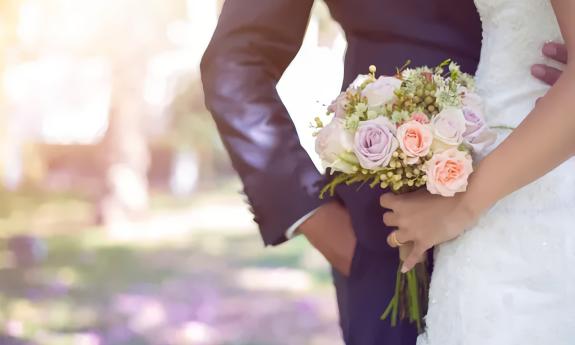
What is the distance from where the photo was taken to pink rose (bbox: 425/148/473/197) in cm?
115

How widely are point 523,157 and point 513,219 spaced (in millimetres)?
114

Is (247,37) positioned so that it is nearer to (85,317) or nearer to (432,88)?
(432,88)

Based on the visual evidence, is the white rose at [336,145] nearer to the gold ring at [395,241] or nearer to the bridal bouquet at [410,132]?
the bridal bouquet at [410,132]

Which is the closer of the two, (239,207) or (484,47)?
(484,47)

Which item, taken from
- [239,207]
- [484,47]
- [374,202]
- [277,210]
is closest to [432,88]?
[484,47]

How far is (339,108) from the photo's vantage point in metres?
1.29

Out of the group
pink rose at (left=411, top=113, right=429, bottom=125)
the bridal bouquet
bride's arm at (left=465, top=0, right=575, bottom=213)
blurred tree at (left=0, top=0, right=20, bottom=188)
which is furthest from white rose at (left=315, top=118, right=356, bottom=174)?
blurred tree at (left=0, top=0, right=20, bottom=188)

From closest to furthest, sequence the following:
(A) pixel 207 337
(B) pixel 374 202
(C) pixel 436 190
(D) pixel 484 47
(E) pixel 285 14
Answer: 1. (C) pixel 436 190
2. (D) pixel 484 47
3. (B) pixel 374 202
4. (E) pixel 285 14
5. (A) pixel 207 337

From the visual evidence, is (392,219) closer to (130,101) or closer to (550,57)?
(550,57)

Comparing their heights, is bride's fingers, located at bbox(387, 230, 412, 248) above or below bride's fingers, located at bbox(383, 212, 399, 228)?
below

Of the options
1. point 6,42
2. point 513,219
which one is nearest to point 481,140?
point 513,219

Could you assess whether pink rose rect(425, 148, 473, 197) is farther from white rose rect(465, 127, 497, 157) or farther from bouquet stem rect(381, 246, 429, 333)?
bouquet stem rect(381, 246, 429, 333)

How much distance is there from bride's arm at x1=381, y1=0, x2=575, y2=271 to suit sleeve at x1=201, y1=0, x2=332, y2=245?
0.40m

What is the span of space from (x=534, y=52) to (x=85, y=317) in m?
2.02
